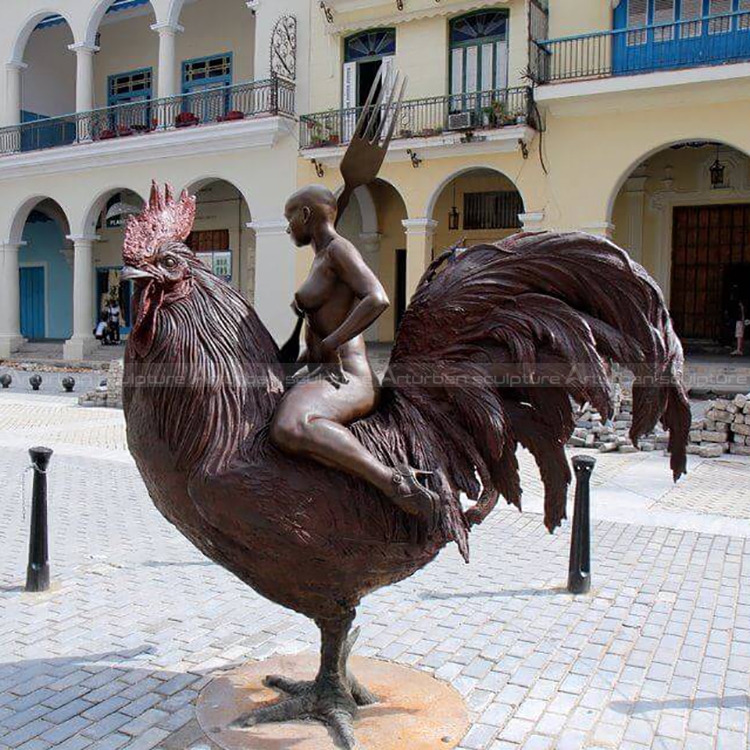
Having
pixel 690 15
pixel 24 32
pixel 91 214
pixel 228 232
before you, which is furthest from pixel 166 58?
pixel 690 15

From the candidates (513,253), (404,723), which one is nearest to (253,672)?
(404,723)

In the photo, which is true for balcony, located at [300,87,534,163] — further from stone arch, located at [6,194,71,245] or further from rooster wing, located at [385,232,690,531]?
rooster wing, located at [385,232,690,531]

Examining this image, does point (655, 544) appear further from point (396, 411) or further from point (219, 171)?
point (219, 171)

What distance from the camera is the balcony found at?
17.2 meters

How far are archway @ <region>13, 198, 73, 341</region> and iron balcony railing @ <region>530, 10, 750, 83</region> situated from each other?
19.1 m

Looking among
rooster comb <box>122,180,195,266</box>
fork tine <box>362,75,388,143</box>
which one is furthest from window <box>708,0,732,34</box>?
rooster comb <box>122,180,195,266</box>

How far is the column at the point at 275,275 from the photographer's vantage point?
20297 mm

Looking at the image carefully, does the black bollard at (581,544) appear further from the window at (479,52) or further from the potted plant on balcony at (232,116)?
the potted plant on balcony at (232,116)

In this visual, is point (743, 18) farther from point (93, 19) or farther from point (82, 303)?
point (82, 303)

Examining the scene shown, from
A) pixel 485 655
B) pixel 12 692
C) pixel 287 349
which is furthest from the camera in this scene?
pixel 485 655

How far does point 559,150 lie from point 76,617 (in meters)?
15.1

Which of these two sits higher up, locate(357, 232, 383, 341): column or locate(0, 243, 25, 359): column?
locate(357, 232, 383, 341): column

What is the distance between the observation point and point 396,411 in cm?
342

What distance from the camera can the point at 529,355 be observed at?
10.7 ft
